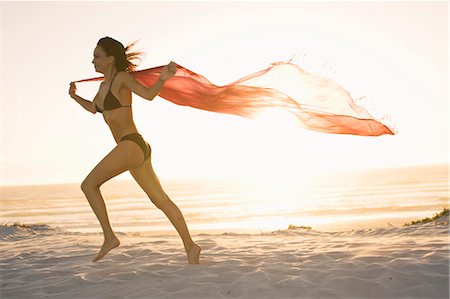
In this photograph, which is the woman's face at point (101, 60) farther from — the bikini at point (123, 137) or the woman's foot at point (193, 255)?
the woman's foot at point (193, 255)

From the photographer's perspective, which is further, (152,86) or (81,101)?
(81,101)

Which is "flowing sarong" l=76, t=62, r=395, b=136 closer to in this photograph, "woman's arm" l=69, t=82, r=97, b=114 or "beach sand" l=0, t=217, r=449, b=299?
"woman's arm" l=69, t=82, r=97, b=114

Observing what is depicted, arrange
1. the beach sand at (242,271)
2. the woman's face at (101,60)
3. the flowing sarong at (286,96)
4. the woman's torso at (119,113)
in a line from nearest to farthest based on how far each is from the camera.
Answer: the beach sand at (242,271)
the woman's torso at (119,113)
the woman's face at (101,60)
the flowing sarong at (286,96)

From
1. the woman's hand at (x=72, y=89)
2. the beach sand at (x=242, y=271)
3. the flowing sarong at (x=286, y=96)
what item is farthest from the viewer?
the woman's hand at (x=72, y=89)

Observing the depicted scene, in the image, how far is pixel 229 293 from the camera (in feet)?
15.6

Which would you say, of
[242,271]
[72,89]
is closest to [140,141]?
[72,89]

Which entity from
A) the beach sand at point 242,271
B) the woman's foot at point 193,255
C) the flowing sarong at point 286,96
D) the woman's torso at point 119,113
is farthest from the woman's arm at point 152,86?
the beach sand at point 242,271

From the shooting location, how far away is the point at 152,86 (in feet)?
18.3

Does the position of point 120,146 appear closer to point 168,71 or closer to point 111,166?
point 111,166

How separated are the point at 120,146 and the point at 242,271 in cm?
180

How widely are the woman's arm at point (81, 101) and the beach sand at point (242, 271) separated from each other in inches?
69.3

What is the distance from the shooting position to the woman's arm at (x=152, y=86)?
5477mm

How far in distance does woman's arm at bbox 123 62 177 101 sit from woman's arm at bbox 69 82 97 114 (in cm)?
63

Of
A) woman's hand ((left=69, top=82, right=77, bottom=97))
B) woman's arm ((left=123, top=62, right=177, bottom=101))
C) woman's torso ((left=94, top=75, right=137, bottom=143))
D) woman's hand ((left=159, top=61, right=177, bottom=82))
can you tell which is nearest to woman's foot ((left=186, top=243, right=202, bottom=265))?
woman's torso ((left=94, top=75, right=137, bottom=143))
